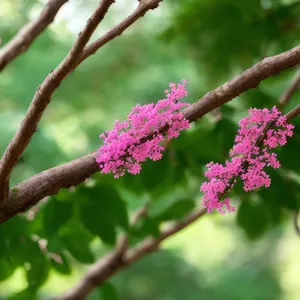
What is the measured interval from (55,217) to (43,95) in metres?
0.66

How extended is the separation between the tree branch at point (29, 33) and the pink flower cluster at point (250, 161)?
0.93 meters

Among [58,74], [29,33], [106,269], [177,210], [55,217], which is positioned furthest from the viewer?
[106,269]

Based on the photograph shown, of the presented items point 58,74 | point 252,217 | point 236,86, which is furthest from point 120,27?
point 252,217

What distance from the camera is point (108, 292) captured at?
2268 millimetres

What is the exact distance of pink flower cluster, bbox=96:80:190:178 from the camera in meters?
1.16

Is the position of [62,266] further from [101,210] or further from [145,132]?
[145,132]

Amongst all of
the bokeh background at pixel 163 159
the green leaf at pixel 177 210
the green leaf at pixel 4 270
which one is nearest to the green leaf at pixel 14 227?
the bokeh background at pixel 163 159

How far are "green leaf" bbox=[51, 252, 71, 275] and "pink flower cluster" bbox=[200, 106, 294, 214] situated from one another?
90cm

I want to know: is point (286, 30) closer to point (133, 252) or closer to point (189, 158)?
point (189, 158)

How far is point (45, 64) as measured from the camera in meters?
5.23

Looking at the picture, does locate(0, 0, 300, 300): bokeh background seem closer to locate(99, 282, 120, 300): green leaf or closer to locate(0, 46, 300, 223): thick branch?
locate(99, 282, 120, 300): green leaf

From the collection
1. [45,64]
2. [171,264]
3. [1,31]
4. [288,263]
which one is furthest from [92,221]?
[288,263]

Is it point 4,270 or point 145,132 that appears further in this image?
point 4,270

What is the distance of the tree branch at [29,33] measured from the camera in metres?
1.88
